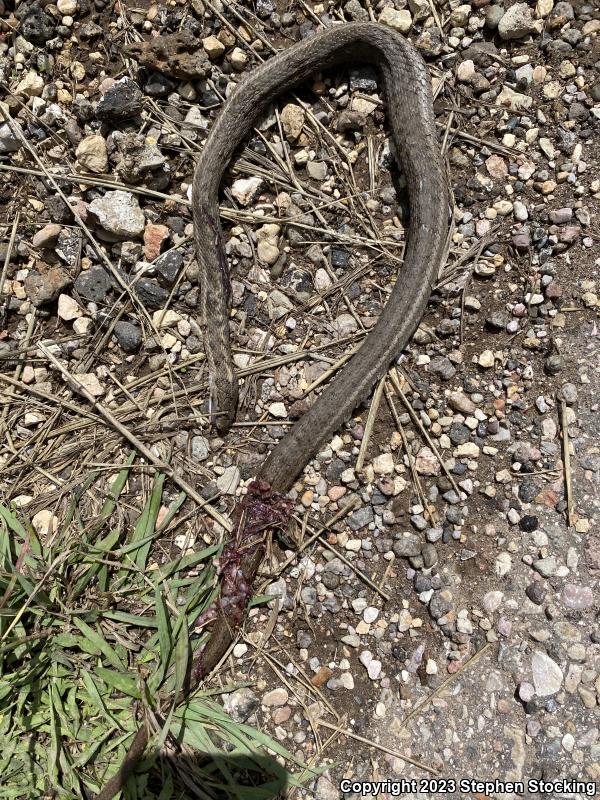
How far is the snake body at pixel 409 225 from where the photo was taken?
3758mm

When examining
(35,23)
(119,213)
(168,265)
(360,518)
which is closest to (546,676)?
(360,518)

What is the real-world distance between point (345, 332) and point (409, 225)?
0.91m

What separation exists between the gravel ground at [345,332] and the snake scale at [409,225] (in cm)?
16

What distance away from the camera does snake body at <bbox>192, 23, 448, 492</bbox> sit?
12.3 feet

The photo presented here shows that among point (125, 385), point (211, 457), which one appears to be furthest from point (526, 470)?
point (125, 385)

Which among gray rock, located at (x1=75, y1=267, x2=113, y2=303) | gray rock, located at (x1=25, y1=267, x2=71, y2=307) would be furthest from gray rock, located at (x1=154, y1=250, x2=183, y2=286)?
gray rock, located at (x1=25, y1=267, x2=71, y2=307)

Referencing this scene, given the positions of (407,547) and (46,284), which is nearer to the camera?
(407,547)

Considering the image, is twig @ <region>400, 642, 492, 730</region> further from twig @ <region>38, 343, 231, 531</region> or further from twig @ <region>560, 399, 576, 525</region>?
twig @ <region>38, 343, 231, 531</region>

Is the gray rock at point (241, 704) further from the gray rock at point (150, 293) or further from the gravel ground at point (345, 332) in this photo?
the gray rock at point (150, 293)

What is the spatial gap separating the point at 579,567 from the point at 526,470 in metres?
0.68

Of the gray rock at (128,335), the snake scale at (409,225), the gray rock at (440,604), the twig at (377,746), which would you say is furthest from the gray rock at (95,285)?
the twig at (377,746)

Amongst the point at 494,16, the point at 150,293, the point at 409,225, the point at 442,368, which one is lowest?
the point at 150,293

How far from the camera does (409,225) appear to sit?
399cm

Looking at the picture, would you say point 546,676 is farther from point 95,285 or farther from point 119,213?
point 119,213
